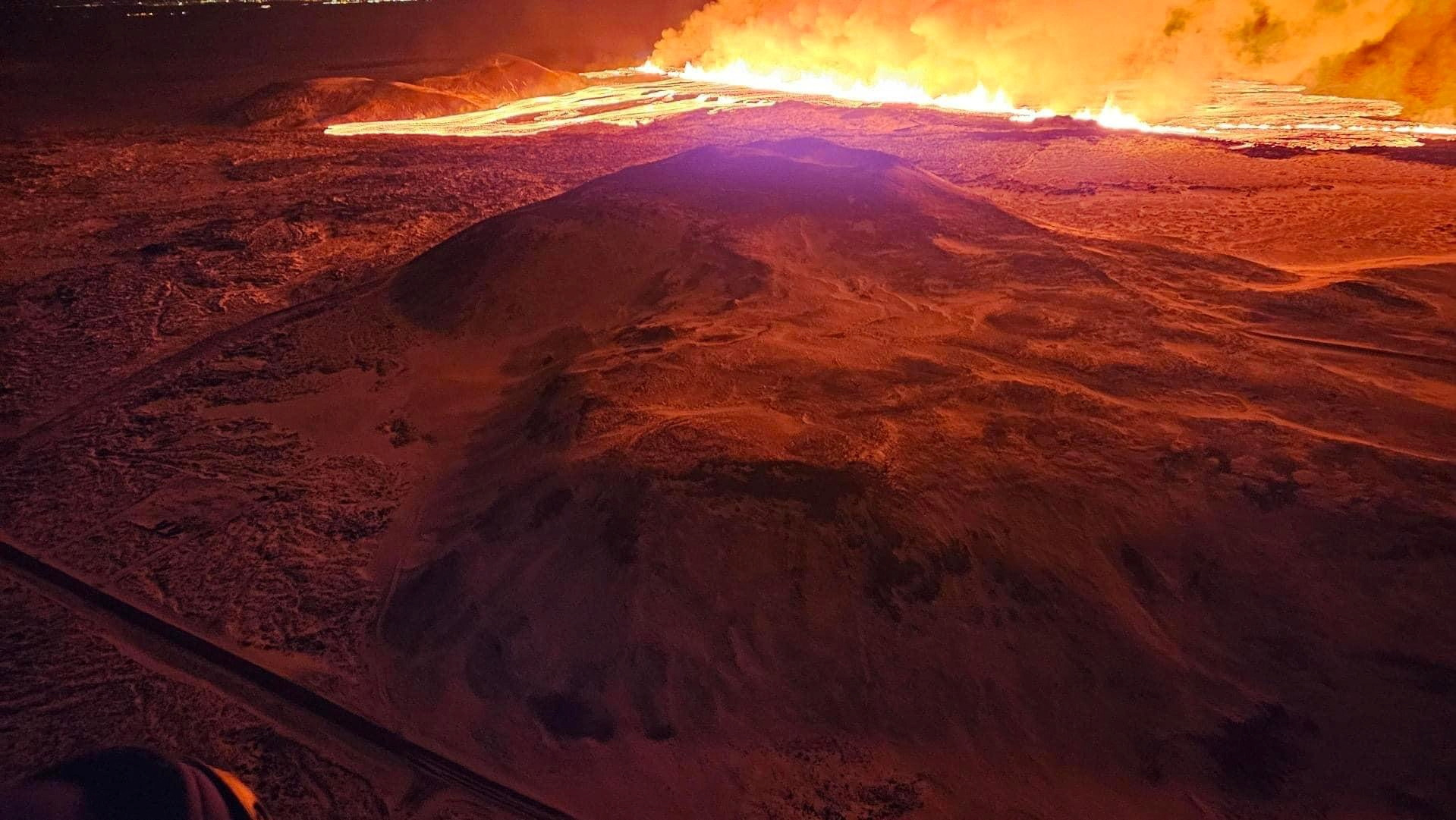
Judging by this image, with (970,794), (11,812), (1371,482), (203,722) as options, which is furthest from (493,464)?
(1371,482)

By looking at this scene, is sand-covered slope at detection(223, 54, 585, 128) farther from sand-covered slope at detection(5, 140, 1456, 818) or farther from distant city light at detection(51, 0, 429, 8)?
distant city light at detection(51, 0, 429, 8)

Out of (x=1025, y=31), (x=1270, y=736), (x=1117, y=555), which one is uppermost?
(x=1025, y=31)

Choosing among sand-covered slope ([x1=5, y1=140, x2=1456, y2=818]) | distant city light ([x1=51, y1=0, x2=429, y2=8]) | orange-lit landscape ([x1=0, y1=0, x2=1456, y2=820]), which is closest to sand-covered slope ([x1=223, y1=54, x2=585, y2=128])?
orange-lit landscape ([x1=0, y1=0, x2=1456, y2=820])

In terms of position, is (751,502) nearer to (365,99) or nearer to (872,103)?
(872,103)

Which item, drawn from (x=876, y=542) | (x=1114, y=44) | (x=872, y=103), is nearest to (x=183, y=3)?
(x=872, y=103)

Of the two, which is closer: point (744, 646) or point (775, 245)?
point (744, 646)

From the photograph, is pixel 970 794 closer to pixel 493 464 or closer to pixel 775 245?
pixel 493 464

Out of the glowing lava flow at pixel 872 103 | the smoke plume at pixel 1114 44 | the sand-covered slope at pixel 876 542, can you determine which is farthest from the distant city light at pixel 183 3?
the sand-covered slope at pixel 876 542
